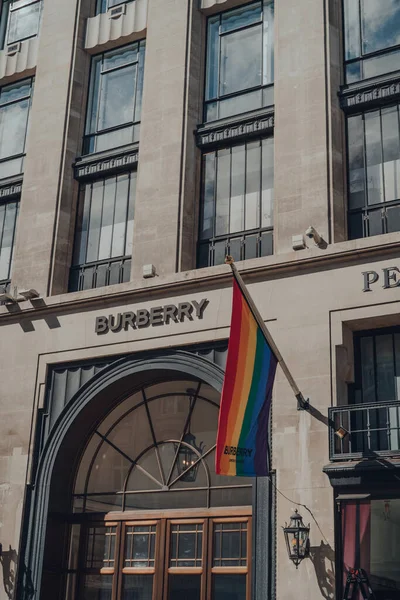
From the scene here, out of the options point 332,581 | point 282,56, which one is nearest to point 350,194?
point 282,56

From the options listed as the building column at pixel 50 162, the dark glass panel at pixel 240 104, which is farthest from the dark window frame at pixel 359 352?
the building column at pixel 50 162

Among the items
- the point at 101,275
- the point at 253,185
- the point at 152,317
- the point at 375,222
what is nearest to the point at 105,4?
the point at 253,185

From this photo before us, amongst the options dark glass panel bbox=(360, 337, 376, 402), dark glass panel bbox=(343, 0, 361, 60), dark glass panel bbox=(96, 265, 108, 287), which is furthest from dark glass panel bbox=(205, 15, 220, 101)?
dark glass panel bbox=(360, 337, 376, 402)

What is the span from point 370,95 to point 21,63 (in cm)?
1069

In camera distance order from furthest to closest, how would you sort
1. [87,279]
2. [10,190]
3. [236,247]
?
[10,190] → [87,279] → [236,247]

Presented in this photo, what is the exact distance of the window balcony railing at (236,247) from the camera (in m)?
19.1

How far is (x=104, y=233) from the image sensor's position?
70.2ft

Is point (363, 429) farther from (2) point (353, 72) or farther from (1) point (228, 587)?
(2) point (353, 72)

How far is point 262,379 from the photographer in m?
15.7

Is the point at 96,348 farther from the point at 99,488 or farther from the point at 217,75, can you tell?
the point at 217,75

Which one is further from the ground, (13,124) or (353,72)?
(13,124)

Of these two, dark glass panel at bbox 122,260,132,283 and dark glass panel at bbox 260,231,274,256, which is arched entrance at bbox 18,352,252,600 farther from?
dark glass panel at bbox 260,231,274,256

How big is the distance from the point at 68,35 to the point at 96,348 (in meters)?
9.38

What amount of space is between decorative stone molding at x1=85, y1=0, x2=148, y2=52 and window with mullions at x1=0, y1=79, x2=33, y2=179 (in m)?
2.32
